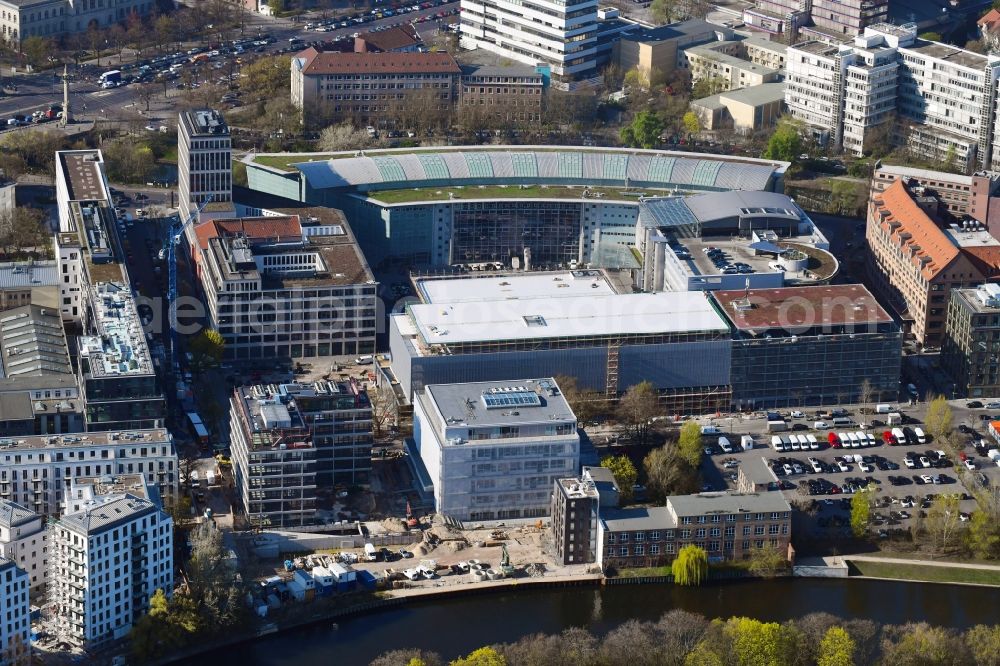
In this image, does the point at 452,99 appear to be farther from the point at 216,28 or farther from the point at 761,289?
the point at 761,289

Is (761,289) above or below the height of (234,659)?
above

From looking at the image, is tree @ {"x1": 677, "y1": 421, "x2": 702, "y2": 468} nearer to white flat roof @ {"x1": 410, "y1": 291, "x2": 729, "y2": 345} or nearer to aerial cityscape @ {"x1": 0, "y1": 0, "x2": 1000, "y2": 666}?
aerial cityscape @ {"x1": 0, "y1": 0, "x2": 1000, "y2": 666}

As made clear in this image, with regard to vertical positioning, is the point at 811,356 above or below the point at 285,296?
below

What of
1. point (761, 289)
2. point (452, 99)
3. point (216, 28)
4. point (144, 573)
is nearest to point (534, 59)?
point (452, 99)

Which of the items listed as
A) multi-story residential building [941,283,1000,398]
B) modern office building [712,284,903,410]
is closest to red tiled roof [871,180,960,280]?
multi-story residential building [941,283,1000,398]

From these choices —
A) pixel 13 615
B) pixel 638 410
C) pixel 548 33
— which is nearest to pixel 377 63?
pixel 548 33

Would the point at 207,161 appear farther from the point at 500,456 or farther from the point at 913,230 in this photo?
the point at 913,230

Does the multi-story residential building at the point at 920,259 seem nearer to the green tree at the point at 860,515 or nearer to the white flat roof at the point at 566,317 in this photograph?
the white flat roof at the point at 566,317
